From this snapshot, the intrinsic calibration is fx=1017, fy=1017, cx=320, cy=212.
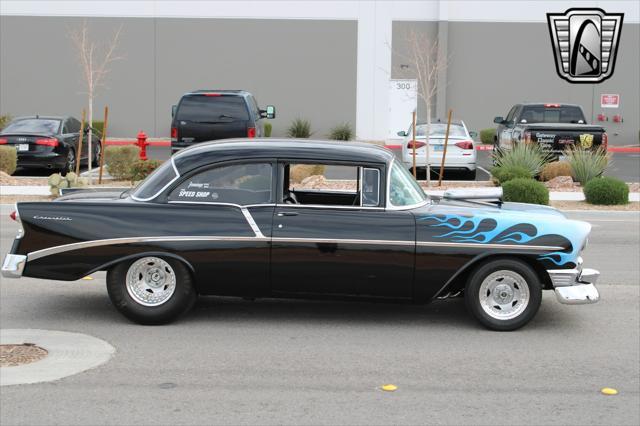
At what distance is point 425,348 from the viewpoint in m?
8.17

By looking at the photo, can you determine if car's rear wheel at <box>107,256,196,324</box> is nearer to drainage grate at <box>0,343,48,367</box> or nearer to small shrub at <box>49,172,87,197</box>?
drainage grate at <box>0,343,48,367</box>

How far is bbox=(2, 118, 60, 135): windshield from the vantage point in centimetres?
2445

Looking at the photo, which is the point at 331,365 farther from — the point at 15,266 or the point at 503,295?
the point at 15,266

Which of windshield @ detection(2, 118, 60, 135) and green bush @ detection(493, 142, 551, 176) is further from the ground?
windshield @ detection(2, 118, 60, 135)

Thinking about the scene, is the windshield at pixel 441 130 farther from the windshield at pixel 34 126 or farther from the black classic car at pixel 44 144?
the windshield at pixel 34 126

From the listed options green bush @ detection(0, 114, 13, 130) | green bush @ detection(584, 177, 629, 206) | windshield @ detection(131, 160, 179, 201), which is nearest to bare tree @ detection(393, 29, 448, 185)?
green bush @ detection(0, 114, 13, 130)

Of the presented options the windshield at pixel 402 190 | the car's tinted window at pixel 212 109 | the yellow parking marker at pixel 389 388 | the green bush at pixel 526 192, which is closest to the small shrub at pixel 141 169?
the car's tinted window at pixel 212 109

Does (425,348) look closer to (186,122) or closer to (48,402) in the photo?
(48,402)

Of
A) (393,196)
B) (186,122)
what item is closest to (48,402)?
(393,196)

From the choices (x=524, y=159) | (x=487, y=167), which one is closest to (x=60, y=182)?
(x=524, y=159)

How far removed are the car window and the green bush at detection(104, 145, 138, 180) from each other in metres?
13.7

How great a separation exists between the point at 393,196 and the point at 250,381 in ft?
7.69

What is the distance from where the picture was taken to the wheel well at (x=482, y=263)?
28.3 feet

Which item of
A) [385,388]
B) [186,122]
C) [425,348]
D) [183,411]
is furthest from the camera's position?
[186,122]
